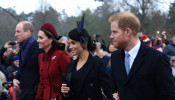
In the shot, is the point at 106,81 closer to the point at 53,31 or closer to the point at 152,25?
the point at 53,31

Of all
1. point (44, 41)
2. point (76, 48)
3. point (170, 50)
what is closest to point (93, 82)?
point (76, 48)

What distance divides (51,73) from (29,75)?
0.67 meters

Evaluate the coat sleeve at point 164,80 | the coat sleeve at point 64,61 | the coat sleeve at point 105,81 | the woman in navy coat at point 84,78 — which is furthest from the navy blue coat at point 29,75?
the coat sleeve at point 164,80

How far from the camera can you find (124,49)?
3.30 m

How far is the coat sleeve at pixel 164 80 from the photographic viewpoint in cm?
294

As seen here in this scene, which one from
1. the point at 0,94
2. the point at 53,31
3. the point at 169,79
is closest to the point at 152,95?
the point at 169,79

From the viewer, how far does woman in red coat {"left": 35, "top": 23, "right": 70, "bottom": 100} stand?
498cm

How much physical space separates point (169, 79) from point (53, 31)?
285cm

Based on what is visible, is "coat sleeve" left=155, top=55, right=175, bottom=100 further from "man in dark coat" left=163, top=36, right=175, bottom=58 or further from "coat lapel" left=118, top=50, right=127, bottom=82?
"man in dark coat" left=163, top=36, right=175, bottom=58

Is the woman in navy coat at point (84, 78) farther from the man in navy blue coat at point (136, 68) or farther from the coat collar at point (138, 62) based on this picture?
the coat collar at point (138, 62)

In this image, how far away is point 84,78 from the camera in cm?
420

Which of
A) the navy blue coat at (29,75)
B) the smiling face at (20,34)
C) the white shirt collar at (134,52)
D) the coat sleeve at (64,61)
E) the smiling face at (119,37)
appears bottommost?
the navy blue coat at (29,75)

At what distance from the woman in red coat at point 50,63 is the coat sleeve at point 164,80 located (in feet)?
7.63

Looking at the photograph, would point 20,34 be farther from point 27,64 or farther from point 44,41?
point 44,41
